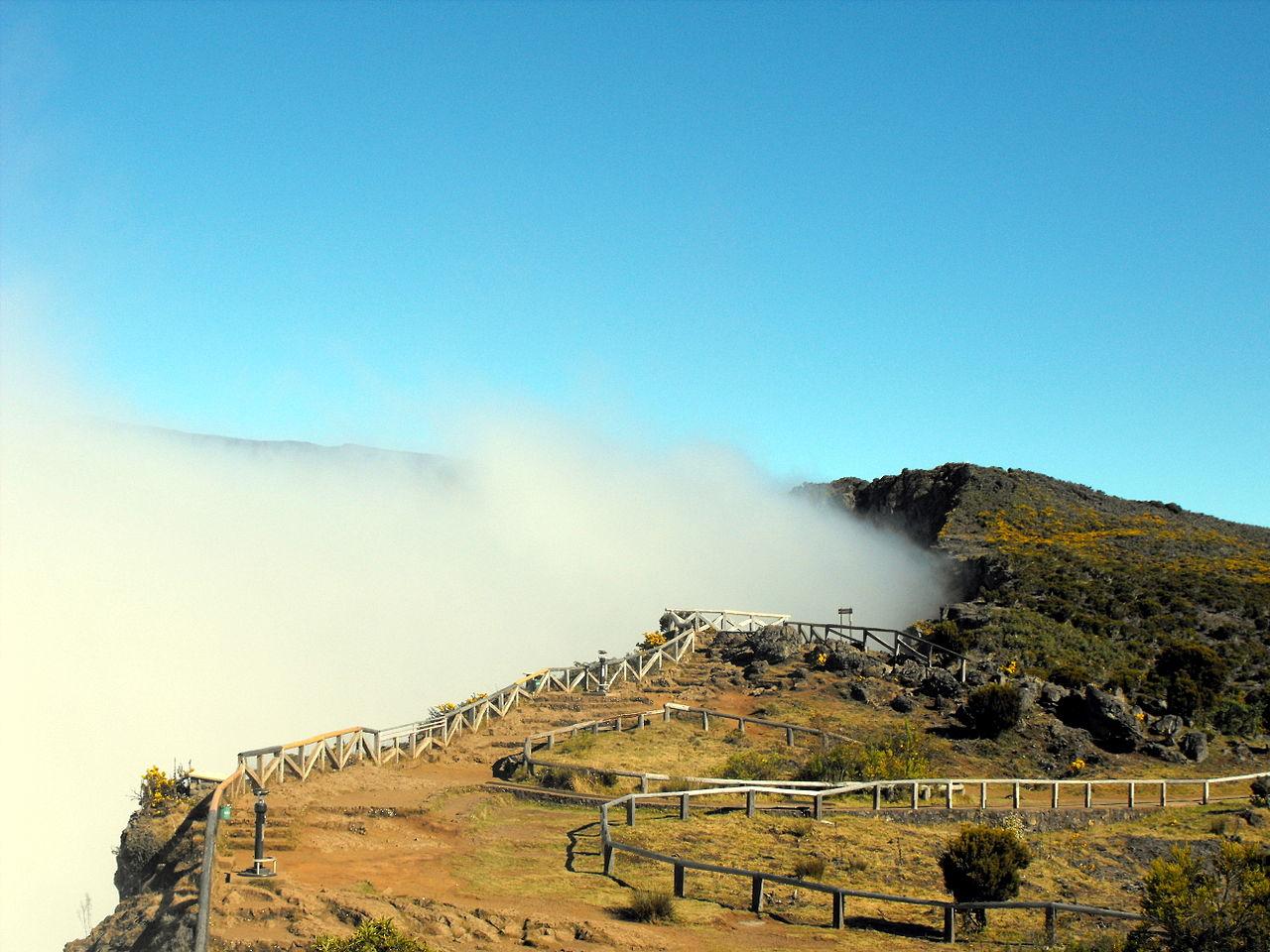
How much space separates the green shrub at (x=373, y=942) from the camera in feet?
53.6

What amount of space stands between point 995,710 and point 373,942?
3058cm

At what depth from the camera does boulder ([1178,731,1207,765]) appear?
140 ft

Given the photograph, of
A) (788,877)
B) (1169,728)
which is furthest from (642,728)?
(1169,728)

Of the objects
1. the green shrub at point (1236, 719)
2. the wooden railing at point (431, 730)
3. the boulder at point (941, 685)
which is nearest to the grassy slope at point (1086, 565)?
the green shrub at point (1236, 719)

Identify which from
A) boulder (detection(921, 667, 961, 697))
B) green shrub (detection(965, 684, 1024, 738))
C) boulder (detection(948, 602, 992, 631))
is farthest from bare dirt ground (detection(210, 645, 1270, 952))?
boulder (detection(948, 602, 992, 631))

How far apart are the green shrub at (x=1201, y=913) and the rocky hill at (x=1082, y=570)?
3288cm

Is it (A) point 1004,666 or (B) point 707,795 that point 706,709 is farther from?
(A) point 1004,666

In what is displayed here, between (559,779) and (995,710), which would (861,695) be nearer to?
(995,710)

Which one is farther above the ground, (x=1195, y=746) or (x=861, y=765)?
(x=1195, y=746)

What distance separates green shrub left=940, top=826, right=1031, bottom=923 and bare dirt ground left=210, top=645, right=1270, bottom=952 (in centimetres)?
110

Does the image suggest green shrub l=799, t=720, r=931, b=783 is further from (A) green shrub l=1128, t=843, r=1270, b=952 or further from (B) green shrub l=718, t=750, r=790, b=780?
(A) green shrub l=1128, t=843, r=1270, b=952

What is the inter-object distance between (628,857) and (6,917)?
12801 centimetres

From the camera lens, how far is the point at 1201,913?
690 inches

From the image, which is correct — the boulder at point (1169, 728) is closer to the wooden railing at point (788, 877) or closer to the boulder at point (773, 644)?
the wooden railing at point (788, 877)
